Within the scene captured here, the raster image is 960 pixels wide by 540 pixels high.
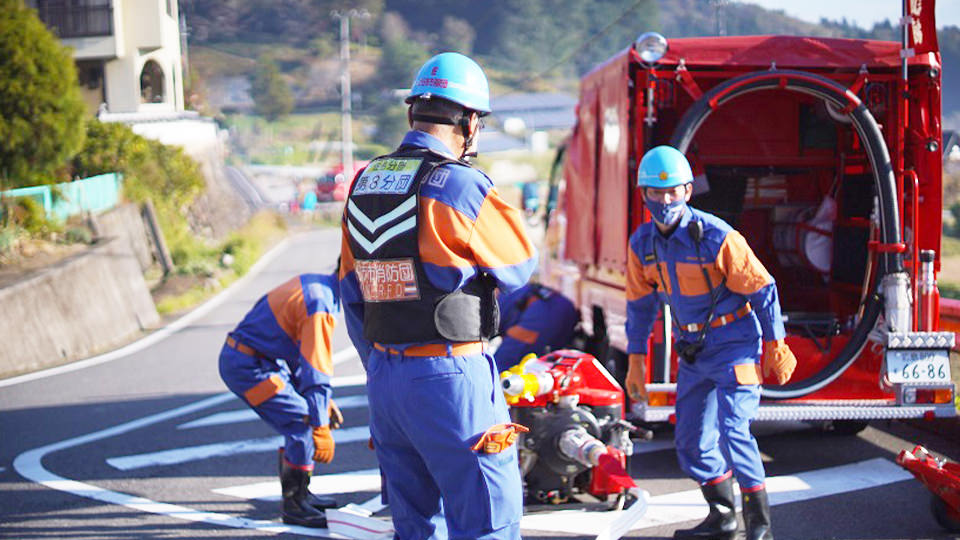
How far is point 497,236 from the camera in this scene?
3695 millimetres

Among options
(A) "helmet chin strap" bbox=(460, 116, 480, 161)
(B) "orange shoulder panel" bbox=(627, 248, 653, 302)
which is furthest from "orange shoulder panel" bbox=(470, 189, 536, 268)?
(B) "orange shoulder panel" bbox=(627, 248, 653, 302)

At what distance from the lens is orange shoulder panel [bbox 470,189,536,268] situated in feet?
12.0

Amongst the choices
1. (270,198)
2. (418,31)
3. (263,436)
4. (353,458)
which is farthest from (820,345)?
(270,198)

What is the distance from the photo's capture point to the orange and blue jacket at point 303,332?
599 cm

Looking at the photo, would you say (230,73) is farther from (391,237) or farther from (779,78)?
(391,237)

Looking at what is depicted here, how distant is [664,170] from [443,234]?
2.47m

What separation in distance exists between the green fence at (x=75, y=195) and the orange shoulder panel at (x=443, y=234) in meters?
13.3

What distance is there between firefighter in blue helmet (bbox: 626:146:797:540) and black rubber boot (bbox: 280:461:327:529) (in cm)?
214

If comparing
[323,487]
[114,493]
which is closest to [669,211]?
[323,487]

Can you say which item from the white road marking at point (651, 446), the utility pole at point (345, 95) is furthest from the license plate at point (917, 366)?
the utility pole at point (345, 95)

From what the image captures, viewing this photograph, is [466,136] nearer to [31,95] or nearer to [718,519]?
[718,519]

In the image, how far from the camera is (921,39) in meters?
6.90

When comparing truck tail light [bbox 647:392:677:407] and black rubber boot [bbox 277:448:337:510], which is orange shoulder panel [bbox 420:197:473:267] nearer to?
black rubber boot [bbox 277:448:337:510]

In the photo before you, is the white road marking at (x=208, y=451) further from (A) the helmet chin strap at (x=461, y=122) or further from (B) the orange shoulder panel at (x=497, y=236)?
(B) the orange shoulder panel at (x=497, y=236)
